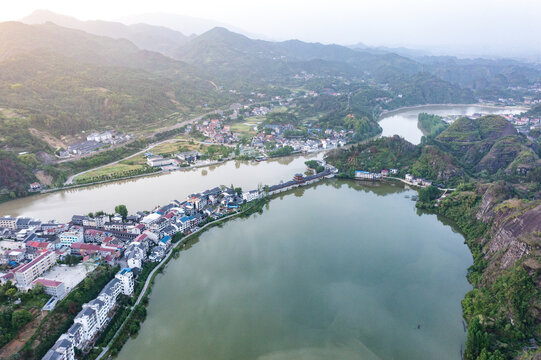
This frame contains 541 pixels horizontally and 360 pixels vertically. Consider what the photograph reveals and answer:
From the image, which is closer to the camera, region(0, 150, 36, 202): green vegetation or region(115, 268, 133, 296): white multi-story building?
region(115, 268, 133, 296): white multi-story building

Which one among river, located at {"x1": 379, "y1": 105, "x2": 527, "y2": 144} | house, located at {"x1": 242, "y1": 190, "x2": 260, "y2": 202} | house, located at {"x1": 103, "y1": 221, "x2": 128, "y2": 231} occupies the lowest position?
river, located at {"x1": 379, "y1": 105, "x2": 527, "y2": 144}

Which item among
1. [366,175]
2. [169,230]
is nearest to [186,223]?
[169,230]

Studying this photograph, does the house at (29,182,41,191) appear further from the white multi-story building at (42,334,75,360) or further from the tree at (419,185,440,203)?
the tree at (419,185,440,203)

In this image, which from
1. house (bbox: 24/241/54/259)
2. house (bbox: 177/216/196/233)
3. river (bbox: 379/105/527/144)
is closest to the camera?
house (bbox: 24/241/54/259)

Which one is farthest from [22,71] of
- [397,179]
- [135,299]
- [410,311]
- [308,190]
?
[410,311]

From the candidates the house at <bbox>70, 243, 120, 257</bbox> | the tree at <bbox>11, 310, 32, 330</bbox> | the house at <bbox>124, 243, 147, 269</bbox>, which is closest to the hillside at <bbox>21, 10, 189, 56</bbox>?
the house at <bbox>70, 243, 120, 257</bbox>

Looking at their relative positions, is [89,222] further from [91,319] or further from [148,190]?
[91,319]

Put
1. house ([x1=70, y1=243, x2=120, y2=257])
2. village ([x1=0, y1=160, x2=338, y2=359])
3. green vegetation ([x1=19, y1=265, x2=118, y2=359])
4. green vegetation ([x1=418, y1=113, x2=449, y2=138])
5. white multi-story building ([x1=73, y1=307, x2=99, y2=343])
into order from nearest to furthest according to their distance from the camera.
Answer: green vegetation ([x1=19, y1=265, x2=118, y2=359]) < white multi-story building ([x1=73, y1=307, x2=99, y2=343]) < village ([x1=0, y1=160, x2=338, y2=359]) < house ([x1=70, y1=243, x2=120, y2=257]) < green vegetation ([x1=418, y1=113, x2=449, y2=138])
